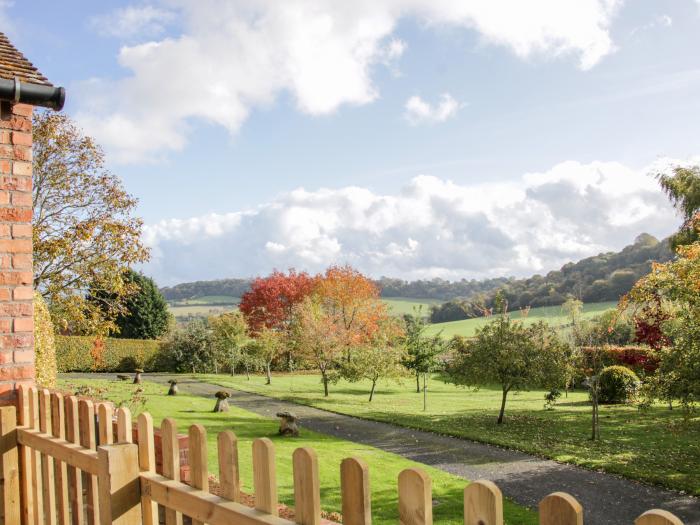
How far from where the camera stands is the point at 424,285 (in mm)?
90000

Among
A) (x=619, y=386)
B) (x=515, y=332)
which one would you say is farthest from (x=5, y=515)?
(x=619, y=386)

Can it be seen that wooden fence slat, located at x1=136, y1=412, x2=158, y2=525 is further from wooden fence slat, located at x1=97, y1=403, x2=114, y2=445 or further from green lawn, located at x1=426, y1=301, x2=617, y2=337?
green lawn, located at x1=426, y1=301, x2=617, y2=337

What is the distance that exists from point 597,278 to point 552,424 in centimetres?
3795

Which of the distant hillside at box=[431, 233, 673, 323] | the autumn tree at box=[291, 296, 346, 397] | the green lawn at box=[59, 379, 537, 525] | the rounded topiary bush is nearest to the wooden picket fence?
the green lawn at box=[59, 379, 537, 525]

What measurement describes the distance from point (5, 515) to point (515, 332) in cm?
1572

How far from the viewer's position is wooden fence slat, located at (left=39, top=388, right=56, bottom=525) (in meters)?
3.29

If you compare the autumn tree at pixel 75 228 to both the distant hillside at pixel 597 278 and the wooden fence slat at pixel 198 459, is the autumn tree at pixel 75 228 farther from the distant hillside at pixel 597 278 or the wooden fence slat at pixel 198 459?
the distant hillside at pixel 597 278

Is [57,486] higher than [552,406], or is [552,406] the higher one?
[57,486]

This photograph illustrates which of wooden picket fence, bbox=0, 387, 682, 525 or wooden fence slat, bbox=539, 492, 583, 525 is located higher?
wooden fence slat, bbox=539, 492, 583, 525

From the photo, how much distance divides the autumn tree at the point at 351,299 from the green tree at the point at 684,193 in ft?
63.7

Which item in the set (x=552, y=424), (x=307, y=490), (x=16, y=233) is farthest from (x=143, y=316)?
(x=307, y=490)

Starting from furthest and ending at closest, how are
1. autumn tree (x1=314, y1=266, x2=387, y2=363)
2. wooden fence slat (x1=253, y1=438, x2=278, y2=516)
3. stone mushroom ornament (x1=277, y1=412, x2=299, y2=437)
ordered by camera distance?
autumn tree (x1=314, y1=266, x2=387, y2=363) < stone mushroom ornament (x1=277, y1=412, x2=299, y2=437) < wooden fence slat (x1=253, y1=438, x2=278, y2=516)

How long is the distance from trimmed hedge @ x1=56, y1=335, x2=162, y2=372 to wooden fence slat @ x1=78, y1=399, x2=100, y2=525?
35702 mm

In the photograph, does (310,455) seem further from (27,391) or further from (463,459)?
(463,459)
